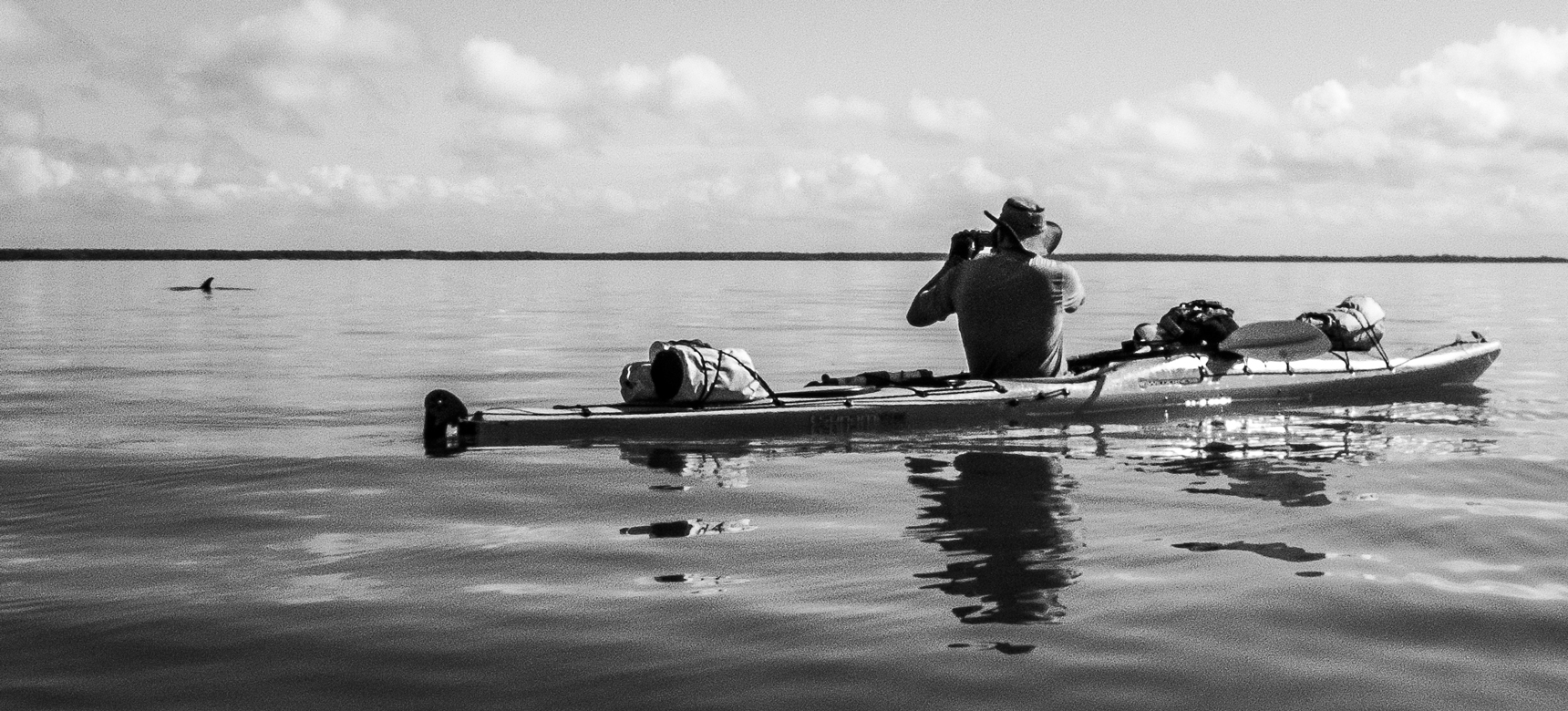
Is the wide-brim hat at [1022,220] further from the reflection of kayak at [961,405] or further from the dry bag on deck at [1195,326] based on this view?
the dry bag on deck at [1195,326]

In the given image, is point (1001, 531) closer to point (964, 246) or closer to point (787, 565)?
point (787, 565)

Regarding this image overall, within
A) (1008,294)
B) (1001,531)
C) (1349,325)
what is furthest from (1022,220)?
(1349,325)

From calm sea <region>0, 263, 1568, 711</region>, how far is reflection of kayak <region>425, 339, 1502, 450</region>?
0.82 ft

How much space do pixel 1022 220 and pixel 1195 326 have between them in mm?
3278

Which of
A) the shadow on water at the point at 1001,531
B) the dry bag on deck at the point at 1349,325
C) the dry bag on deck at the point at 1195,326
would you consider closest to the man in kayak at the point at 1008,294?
the shadow on water at the point at 1001,531

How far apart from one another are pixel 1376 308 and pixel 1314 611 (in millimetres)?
9512

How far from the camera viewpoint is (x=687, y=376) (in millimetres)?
9398

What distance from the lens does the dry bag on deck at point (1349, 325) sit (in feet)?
42.8

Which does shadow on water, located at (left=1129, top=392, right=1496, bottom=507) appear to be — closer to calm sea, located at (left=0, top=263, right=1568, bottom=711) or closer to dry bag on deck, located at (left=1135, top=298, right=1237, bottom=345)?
calm sea, located at (left=0, top=263, right=1568, bottom=711)

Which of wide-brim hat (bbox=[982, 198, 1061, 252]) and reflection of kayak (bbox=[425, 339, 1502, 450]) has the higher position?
wide-brim hat (bbox=[982, 198, 1061, 252])

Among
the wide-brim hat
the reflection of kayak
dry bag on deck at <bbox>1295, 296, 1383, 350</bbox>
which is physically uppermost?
the wide-brim hat

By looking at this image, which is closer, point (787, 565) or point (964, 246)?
point (787, 565)

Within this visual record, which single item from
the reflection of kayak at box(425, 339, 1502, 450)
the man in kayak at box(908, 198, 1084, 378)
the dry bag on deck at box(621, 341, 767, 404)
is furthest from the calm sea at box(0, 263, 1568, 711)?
the man in kayak at box(908, 198, 1084, 378)

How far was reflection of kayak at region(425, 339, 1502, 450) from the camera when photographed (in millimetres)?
8984
